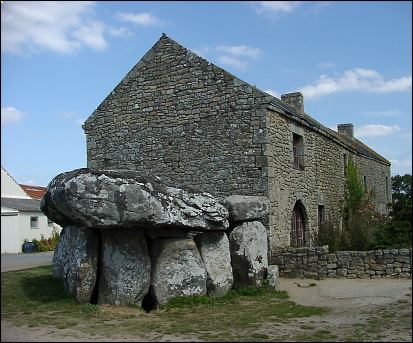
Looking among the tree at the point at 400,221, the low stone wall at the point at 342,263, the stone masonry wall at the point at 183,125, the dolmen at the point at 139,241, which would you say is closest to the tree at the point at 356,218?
the tree at the point at 400,221

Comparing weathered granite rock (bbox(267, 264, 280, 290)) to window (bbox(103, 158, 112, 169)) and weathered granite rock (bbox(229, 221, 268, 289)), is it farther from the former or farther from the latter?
window (bbox(103, 158, 112, 169))

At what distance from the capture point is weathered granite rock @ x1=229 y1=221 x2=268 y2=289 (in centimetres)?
1085

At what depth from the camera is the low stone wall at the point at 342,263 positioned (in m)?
11.9

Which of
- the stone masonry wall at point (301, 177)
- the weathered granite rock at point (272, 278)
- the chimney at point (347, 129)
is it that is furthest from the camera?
the chimney at point (347, 129)

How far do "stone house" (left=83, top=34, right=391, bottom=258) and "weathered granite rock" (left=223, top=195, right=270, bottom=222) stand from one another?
1.98 metres

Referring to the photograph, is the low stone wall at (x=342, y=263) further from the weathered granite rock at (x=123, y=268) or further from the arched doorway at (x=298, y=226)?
the weathered granite rock at (x=123, y=268)

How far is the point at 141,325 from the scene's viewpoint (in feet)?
25.2

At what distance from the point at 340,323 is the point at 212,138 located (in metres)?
7.82

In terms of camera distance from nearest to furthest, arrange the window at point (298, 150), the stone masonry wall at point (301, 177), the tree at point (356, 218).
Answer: the tree at point (356, 218) < the stone masonry wall at point (301, 177) < the window at point (298, 150)

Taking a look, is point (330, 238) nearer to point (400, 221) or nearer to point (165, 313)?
point (400, 221)

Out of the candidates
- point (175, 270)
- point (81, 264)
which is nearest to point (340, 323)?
point (175, 270)

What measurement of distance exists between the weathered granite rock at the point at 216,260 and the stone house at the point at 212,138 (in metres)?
2.60

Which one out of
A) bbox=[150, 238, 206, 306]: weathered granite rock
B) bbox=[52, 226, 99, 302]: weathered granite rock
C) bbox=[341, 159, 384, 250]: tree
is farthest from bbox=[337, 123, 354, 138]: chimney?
bbox=[52, 226, 99, 302]: weathered granite rock

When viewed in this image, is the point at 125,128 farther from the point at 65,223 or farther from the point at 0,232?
the point at 0,232
